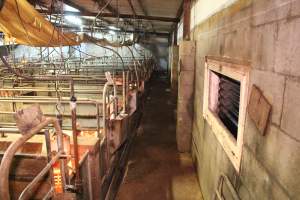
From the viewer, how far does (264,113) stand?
146 cm

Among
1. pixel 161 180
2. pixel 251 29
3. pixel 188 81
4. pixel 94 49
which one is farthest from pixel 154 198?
pixel 94 49

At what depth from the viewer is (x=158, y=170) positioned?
4328mm

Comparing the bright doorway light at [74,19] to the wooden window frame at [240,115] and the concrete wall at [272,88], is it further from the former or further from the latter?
the concrete wall at [272,88]

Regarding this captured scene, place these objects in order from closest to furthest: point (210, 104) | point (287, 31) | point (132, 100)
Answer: point (287, 31) → point (210, 104) → point (132, 100)

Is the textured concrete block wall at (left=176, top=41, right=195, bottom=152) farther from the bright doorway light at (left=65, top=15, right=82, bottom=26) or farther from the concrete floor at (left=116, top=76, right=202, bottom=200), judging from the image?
the bright doorway light at (left=65, top=15, right=82, bottom=26)

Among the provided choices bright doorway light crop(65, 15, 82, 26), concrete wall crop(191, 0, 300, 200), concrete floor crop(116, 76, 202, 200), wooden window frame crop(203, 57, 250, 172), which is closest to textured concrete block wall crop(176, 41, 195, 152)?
concrete floor crop(116, 76, 202, 200)

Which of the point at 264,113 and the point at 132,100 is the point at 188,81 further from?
the point at 264,113

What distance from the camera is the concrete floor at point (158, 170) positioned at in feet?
12.0

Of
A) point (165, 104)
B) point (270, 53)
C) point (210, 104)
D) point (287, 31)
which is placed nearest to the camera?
point (287, 31)

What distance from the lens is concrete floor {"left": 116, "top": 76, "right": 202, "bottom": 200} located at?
144 inches

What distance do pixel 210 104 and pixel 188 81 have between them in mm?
1558

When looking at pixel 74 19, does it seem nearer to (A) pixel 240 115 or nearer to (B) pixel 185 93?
(B) pixel 185 93

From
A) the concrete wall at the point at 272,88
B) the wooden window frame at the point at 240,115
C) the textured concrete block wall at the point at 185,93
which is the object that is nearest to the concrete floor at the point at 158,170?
the textured concrete block wall at the point at 185,93

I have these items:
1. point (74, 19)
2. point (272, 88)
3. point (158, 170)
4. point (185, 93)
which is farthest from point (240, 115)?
point (74, 19)
